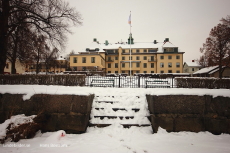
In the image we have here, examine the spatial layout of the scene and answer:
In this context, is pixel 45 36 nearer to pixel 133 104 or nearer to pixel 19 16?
pixel 19 16

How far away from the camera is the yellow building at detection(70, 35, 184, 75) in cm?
4441

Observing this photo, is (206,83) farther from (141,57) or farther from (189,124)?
(141,57)

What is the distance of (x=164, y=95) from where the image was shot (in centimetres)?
536

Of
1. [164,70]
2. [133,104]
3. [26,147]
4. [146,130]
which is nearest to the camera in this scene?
[26,147]

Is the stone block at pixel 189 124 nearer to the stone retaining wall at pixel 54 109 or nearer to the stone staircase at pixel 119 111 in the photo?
the stone staircase at pixel 119 111

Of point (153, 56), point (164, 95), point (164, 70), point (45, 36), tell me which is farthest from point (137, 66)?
point (164, 95)

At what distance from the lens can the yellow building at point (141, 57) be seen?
4441cm

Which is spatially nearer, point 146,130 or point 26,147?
point 26,147

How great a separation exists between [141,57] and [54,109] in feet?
149

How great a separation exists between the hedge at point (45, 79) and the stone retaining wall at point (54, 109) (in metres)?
3.57

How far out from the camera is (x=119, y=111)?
5.78 meters

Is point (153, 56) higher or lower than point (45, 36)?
higher

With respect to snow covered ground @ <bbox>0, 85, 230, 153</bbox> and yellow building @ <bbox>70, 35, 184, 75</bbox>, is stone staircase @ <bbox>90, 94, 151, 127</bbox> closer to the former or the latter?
snow covered ground @ <bbox>0, 85, 230, 153</bbox>

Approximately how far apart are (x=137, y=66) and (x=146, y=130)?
4325 cm
